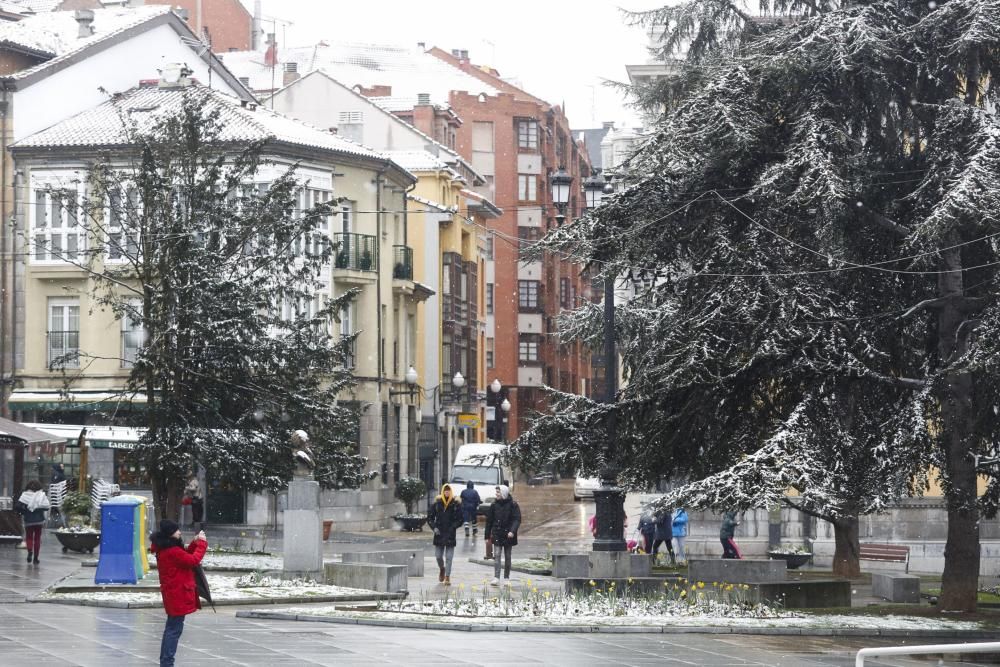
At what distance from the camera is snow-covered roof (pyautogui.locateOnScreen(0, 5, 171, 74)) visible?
50562mm

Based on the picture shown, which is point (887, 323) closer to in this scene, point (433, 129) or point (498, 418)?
point (498, 418)

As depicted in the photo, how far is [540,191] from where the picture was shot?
326 feet

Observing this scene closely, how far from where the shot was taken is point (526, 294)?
3866 inches

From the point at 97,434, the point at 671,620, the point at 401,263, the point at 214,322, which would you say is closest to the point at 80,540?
the point at 214,322

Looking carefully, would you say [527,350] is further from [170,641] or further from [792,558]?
[170,641]

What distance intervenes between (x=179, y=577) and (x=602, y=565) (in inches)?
467

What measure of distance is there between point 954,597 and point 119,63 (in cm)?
3700

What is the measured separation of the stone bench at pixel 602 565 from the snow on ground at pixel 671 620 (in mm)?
4298

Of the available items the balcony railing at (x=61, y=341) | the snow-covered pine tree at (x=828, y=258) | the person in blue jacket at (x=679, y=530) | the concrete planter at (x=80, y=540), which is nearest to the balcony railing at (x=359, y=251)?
the balcony railing at (x=61, y=341)

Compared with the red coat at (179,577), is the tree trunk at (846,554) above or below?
below

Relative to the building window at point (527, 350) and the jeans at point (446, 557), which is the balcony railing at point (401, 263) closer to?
the jeans at point (446, 557)

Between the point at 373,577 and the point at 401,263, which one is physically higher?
the point at 401,263

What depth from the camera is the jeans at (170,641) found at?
47.3ft

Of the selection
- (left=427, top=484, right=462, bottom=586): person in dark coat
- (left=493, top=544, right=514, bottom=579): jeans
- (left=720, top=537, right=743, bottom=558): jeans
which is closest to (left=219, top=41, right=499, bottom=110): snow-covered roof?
(left=720, top=537, right=743, bottom=558): jeans
